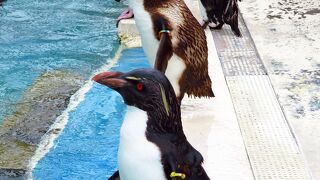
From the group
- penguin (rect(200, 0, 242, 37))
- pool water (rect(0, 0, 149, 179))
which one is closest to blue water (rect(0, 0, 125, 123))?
pool water (rect(0, 0, 149, 179))

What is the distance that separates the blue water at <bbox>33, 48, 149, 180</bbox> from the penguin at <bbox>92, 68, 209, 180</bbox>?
124 cm

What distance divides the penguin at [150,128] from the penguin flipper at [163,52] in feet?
3.40

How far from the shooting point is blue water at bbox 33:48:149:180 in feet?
12.6

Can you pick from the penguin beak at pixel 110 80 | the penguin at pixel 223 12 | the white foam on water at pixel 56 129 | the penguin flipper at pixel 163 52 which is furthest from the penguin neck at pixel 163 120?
the penguin at pixel 223 12

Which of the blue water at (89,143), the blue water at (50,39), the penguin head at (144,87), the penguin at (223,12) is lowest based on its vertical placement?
the blue water at (50,39)

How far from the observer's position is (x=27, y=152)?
13.5ft

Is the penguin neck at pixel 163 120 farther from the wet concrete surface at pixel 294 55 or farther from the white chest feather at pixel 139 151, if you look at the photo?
the wet concrete surface at pixel 294 55

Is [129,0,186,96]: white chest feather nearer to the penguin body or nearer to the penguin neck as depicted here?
the penguin body

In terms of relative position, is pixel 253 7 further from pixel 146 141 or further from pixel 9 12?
pixel 146 141

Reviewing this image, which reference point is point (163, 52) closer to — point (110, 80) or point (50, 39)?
point (110, 80)

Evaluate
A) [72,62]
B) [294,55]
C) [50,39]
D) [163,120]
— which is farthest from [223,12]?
[163,120]

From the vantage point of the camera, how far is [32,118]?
459 cm

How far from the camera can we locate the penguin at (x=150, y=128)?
8.26 feet

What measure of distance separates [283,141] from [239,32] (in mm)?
1999
